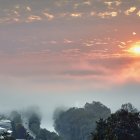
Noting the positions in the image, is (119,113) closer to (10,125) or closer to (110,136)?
(110,136)

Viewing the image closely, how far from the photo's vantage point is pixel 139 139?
3907 inches

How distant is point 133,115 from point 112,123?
5.99 metres

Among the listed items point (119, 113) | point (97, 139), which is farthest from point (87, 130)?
point (97, 139)

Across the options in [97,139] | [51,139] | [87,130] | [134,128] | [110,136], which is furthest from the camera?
[87,130]

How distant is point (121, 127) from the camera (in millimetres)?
102250

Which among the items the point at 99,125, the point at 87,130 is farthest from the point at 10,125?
the point at 99,125

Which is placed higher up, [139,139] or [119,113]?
[119,113]

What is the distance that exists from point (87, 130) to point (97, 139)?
99.5m

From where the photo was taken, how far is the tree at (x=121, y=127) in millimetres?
97688

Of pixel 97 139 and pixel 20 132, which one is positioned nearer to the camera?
pixel 97 139

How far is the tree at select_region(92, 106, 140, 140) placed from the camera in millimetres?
97688

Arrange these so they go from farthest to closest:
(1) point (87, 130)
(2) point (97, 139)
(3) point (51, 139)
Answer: (1) point (87, 130) → (3) point (51, 139) → (2) point (97, 139)

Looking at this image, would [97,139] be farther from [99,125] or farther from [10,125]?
[10,125]

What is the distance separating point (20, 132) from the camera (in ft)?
579
